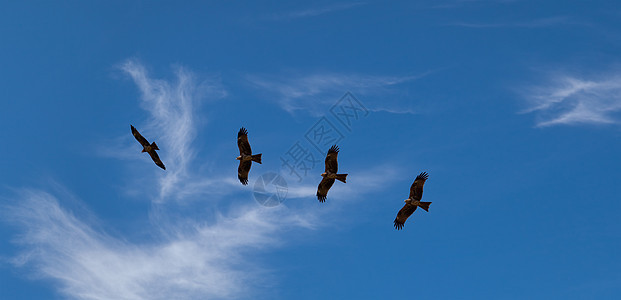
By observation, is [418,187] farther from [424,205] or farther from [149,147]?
[149,147]

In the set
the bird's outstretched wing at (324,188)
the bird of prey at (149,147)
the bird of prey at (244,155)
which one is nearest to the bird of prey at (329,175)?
the bird's outstretched wing at (324,188)

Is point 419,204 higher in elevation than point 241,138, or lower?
lower

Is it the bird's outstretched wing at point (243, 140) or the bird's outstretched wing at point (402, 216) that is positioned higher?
the bird's outstretched wing at point (243, 140)

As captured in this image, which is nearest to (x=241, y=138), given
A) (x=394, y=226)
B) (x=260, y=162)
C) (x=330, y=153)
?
(x=260, y=162)

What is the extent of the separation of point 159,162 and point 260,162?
35.4ft

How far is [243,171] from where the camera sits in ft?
224

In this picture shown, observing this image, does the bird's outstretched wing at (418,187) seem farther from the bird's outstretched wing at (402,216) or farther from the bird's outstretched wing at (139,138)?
the bird's outstretched wing at (139,138)

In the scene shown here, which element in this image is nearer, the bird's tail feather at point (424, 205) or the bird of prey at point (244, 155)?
the bird's tail feather at point (424, 205)

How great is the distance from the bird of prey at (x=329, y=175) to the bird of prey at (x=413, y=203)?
6.01 meters

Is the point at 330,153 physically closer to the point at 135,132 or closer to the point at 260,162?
the point at 260,162

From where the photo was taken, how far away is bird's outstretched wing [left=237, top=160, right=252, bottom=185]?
6775 cm

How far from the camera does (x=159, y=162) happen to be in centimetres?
6956

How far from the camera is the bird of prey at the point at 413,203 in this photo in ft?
205

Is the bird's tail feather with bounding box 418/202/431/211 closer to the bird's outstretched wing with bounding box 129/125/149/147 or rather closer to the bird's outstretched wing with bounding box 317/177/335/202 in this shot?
the bird's outstretched wing with bounding box 317/177/335/202
